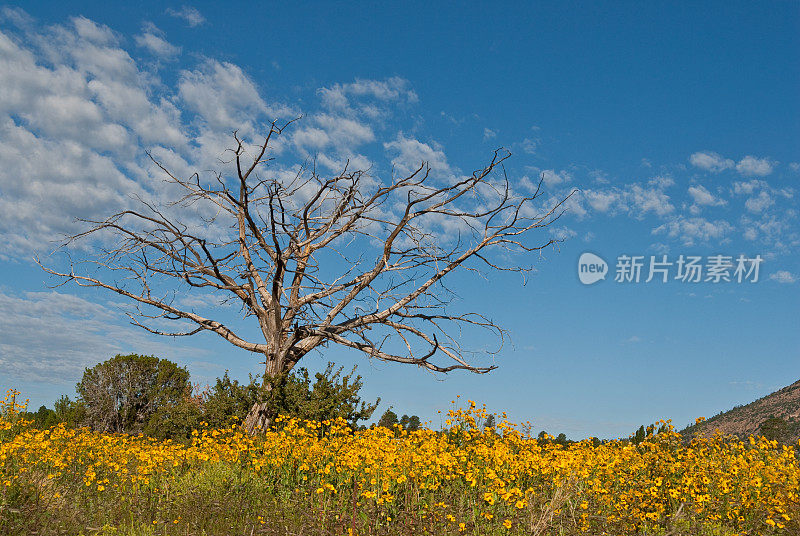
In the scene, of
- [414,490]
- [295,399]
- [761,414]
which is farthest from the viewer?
[761,414]

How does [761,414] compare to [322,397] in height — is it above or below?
above

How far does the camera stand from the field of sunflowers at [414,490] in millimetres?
5469

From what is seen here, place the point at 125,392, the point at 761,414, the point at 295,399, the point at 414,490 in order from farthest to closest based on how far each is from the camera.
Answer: the point at 761,414, the point at 125,392, the point at 295,399, the point at 414,490

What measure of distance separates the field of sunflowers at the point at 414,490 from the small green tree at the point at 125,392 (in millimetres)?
16942

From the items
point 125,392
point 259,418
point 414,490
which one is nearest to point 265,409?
point 259,418

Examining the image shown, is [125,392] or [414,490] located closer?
[414,490]

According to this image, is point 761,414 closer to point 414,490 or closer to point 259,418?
point 259,418

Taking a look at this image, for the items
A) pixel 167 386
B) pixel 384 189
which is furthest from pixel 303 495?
pixel 167 386

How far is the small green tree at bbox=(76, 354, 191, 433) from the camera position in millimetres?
24938

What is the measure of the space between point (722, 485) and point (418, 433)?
3.92m

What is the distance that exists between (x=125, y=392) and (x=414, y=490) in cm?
2285

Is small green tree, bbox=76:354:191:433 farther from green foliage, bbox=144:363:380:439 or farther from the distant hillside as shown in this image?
the distant hillside

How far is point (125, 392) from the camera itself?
25188 mm

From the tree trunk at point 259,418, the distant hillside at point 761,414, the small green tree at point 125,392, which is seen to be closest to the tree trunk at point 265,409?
the tree trunk at point 259,418
